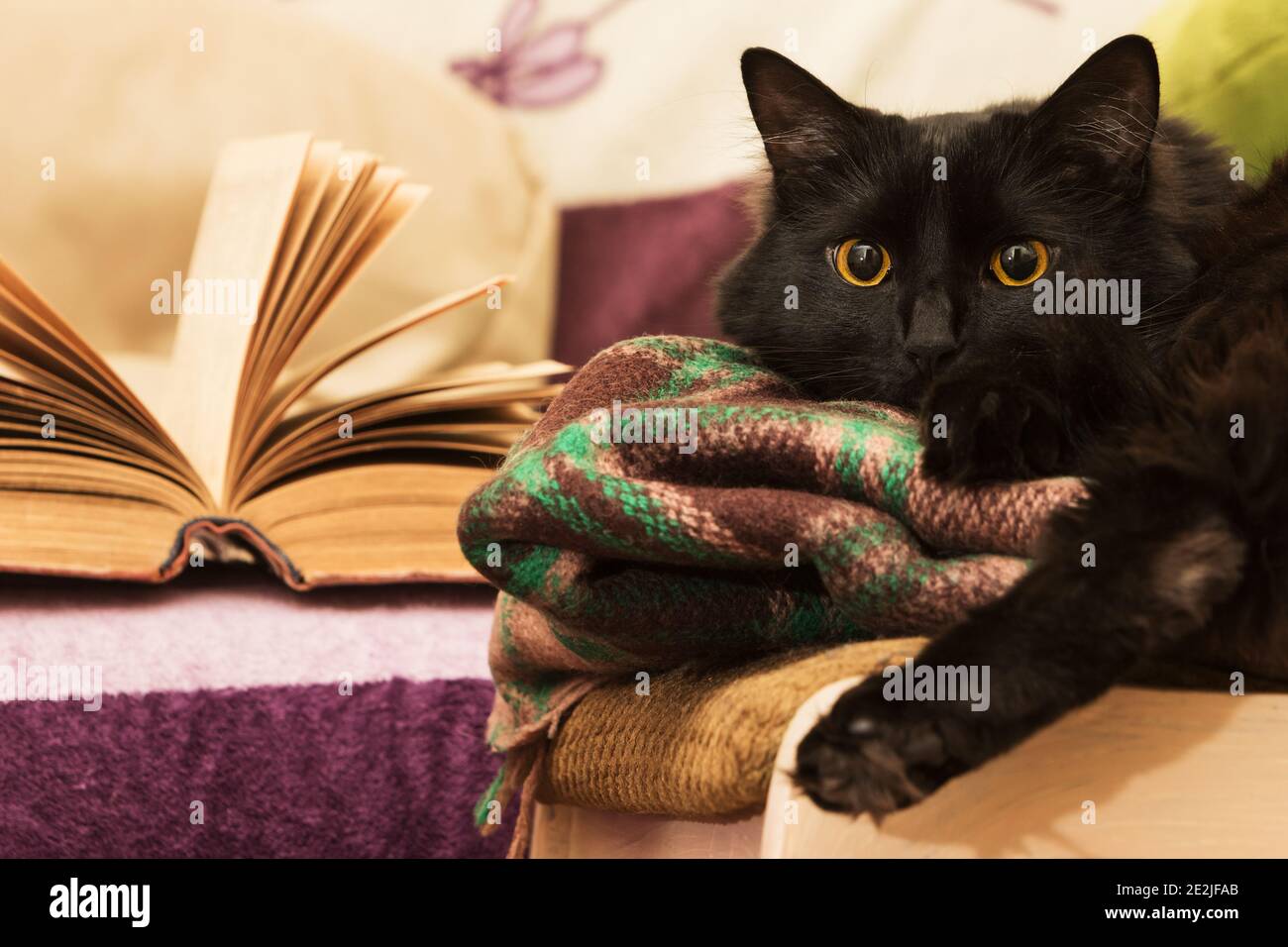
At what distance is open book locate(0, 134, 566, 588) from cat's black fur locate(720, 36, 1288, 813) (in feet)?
1.46

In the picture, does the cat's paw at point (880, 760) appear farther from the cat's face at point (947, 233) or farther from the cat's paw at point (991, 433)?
the cat's face at point (947, 233)

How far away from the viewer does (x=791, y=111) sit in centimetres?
98

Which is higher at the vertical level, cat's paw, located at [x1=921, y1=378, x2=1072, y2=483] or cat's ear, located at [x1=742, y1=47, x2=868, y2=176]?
cat's ear, located at [x1=742, y1=47, x2=868, y2=176]

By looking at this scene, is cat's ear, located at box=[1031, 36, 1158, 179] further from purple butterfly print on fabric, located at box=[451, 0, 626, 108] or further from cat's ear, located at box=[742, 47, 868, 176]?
purple butterfly print on fabric, located at box=[451, 0, 626, 108]

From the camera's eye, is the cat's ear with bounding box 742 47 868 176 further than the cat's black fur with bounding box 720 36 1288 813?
Yes

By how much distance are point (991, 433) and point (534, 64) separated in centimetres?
181

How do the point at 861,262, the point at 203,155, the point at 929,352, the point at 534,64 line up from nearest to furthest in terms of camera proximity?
the point at 929,352
the point at 861,262
the point at 203,155
the point at 534,64

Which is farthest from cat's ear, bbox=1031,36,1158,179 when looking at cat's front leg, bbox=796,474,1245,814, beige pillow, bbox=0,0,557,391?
beige pillow, bbox=0,0,557,391

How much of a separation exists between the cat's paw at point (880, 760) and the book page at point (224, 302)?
2.85 ft

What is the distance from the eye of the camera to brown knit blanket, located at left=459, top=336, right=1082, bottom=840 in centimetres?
56

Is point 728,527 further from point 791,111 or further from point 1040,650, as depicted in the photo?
point 791,111

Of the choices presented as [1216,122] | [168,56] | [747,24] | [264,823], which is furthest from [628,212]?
[264,823]

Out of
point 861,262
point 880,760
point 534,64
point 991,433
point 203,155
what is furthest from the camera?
point 534,64

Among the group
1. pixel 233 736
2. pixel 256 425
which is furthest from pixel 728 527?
pixel 256 425
